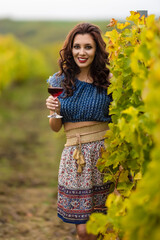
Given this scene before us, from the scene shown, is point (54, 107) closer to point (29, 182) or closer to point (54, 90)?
point (54, 90)

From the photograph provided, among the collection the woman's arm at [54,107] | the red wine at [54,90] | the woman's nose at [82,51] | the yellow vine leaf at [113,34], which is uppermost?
the yellow vine leaf at [113,34]

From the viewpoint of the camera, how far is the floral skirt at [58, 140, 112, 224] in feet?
8.79

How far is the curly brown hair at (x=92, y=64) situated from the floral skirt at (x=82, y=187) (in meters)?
0.47

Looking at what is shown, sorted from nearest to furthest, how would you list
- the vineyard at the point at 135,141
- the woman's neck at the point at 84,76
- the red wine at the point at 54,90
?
the vineyard at the point at 135,141
the red wine at the point at 54,90
the woman's neck at the point at 84,76

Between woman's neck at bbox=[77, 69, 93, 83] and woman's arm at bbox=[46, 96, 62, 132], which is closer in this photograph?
woman's arm at bbox=[46, 96, 62, 132]

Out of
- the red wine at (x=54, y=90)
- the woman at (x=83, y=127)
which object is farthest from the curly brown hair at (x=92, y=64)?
the red wine at (x=54, y=90)

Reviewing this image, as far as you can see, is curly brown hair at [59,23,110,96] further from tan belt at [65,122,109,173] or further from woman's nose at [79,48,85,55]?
tan belt at [65,122,109,173]

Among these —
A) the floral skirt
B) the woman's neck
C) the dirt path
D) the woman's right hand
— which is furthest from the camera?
the dirt path

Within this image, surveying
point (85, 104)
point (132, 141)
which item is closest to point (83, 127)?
point (85, 104)

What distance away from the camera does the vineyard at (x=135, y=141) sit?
1.19 m

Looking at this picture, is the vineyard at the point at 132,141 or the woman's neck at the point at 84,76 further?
the woman's neck at the point at 84,76

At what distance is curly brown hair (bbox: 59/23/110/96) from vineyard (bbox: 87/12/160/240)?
0.14 metres

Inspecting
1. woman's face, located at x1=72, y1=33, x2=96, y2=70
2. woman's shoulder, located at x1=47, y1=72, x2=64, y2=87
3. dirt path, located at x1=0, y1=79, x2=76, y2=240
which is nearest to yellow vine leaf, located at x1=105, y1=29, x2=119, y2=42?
woman's face, located at x1=72, y1=33, x2=96, y2=70

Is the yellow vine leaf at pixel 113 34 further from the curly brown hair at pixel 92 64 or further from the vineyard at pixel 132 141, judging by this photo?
the curly brown hair at pixel 92 64
